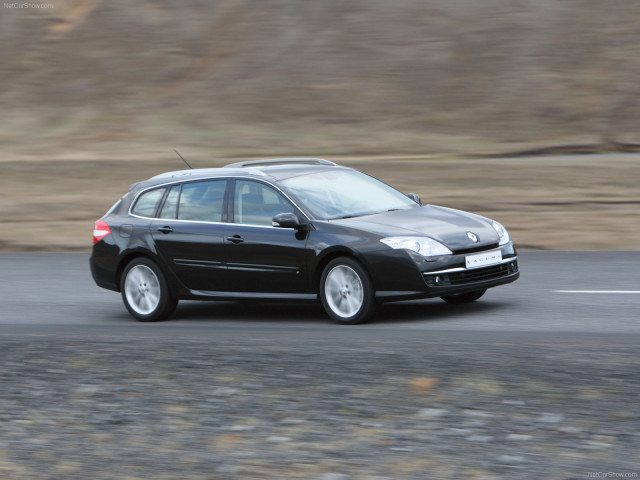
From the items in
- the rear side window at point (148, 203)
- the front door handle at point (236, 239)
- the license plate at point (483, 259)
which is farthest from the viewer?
the rear side window at point (148, 203)

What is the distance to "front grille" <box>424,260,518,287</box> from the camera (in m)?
9.65

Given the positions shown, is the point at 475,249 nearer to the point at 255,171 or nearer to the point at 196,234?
the point at 255,171

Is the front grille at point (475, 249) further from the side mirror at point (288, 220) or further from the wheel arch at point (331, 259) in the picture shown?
the side mirror at point (288, 220)

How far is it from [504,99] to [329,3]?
1155cm

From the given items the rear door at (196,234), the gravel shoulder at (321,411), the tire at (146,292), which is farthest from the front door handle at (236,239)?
the gravel shoulder at (321,411)

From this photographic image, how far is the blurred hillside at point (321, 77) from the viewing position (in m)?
33.8

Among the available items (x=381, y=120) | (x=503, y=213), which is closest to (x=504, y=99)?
(x=381, y=120)

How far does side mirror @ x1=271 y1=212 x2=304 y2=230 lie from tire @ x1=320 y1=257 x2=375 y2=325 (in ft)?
1.54

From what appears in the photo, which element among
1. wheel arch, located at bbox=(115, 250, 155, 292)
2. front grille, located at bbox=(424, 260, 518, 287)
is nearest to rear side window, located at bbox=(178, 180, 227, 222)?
wheel arch, located at bbox=(115, 250, 155, 292)

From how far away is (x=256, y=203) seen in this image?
10.6 m

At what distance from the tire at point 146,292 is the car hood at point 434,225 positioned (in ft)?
6.74

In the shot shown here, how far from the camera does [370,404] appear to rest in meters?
6.97

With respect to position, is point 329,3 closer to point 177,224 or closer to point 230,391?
point 177,224

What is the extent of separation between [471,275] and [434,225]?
1.83 ft
